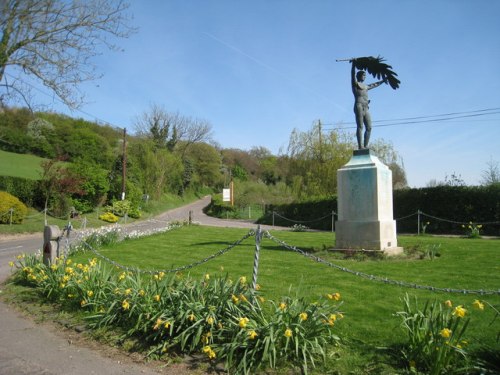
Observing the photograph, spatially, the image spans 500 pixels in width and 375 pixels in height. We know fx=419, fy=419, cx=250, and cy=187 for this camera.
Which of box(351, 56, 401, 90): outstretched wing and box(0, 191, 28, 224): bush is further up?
box(351, 56, 401, 90): outstretched wing

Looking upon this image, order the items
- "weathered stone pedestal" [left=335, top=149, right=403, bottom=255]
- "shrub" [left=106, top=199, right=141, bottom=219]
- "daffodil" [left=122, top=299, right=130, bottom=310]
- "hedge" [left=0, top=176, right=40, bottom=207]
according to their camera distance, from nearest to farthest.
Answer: "daffodil" [left=122, top=299, right=130, bottom=310] → "weathered stone pedestal" [left=335, top=149, right=403, bottom=255] → "hedge" [left=0, top=176, right=40, bottom=207] → "shrub" [left=106, top=199, right=141, bottom=219]

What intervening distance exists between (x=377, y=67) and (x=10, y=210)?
19.3 meters

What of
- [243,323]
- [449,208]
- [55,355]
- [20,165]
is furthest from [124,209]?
[243,323]

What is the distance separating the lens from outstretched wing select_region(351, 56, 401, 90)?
11914 mm

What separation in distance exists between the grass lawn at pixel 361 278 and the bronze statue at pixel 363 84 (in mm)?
3516

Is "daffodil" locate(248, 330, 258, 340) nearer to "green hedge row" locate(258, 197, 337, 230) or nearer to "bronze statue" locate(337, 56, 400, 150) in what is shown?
"bronze statue" locate(337, 56, 400, 150)

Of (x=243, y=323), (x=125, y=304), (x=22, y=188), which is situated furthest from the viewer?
(x=22, y=188)

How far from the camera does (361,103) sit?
464 inches

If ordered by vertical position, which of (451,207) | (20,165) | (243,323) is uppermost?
(20,165)

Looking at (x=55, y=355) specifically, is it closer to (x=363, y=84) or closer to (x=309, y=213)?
(x=363, y=84)

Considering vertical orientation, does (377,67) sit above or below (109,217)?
above

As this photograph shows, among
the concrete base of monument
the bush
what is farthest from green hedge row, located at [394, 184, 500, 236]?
the bush

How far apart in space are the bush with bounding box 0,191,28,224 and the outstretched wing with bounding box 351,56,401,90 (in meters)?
18.9

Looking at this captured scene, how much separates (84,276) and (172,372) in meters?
2.96
